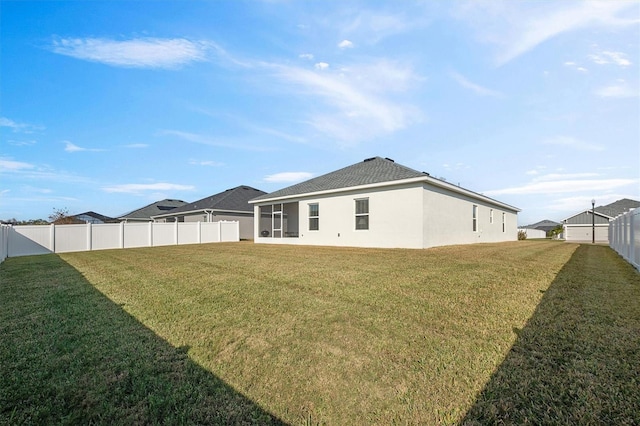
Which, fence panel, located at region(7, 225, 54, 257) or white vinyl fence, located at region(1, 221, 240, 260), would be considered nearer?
fence panel, located at region(7, 225, 54, 257)

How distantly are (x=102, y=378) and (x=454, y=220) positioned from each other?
14700mm

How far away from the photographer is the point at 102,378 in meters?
2.53

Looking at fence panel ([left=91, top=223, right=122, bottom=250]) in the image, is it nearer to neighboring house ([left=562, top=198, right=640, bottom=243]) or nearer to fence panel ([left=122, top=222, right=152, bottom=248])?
fence panel ([left=122, top=222, right=152, bottom=248])

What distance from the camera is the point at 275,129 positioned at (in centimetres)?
1583

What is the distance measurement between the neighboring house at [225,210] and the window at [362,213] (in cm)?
1377

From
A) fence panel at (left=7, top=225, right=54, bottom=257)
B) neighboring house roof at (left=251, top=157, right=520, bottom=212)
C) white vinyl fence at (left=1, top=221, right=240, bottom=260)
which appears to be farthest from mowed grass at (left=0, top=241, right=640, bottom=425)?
white vinyl fence at (left=1, top=221, right=240, bottom=260)

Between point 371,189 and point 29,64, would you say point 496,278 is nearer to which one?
point 371,189

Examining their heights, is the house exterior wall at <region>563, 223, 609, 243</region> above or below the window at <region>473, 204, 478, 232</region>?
below

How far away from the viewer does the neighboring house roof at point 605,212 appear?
1211 inches

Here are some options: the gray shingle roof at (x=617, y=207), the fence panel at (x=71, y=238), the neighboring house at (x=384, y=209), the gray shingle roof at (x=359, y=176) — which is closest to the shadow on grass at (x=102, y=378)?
the neighboring house at (x=384, y=209)

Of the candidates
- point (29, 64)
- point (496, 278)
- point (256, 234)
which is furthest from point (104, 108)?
point (496, 278)

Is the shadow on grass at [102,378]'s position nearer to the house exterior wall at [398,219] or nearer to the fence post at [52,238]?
the house exterior wall at [398,219]

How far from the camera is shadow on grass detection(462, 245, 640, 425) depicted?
6.48ft

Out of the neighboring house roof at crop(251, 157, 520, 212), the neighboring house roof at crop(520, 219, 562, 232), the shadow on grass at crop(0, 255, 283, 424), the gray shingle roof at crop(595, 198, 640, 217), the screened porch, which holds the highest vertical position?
the neighboring house roof at crop(251, 157, 520, 212)
